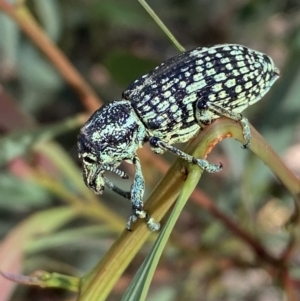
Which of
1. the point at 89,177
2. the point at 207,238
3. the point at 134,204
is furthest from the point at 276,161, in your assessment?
the point at 207,238

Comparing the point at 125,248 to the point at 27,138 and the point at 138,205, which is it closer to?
the point at 138,205

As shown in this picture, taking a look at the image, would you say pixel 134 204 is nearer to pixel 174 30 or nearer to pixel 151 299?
pixel 151 299

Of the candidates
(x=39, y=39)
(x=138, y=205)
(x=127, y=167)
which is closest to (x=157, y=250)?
(x=138, y=205)

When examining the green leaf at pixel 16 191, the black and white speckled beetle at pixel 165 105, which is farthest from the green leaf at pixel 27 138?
the black and white speckled beetle at pixel 165 105

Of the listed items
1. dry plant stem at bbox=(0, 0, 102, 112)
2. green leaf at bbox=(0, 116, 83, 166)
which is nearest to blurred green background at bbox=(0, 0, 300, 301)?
green leaf at bbox=(0, 116, 83, 166)

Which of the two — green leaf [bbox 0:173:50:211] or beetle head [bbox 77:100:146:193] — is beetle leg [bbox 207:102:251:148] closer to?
beetle head [bbox 77:100:146:193]

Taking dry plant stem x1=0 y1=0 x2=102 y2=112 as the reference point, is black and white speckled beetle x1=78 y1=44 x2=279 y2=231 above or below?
below
